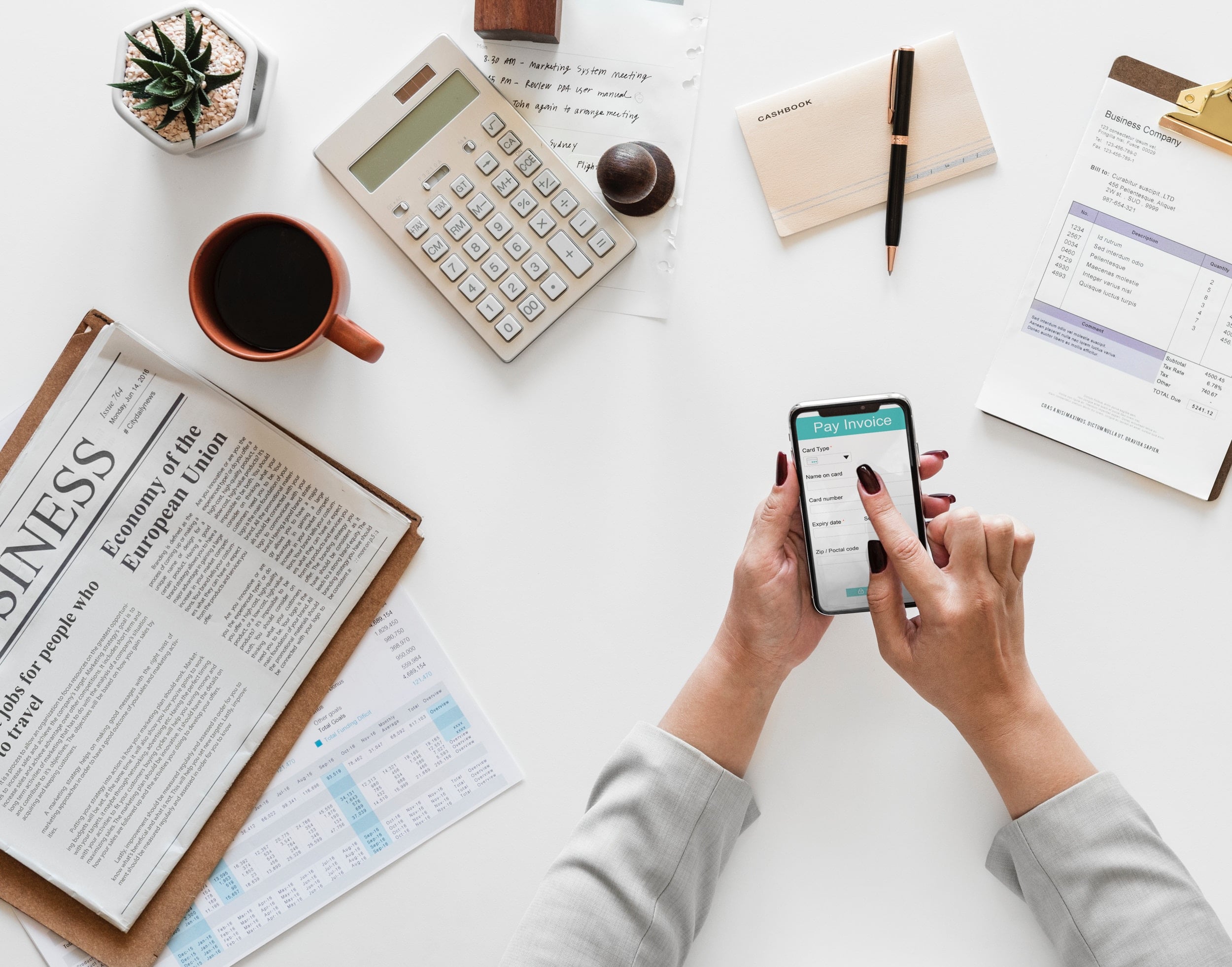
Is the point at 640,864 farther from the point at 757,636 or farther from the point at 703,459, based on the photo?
the point at 703,459

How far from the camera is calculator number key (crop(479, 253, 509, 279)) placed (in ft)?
2.33

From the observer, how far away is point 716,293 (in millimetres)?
724

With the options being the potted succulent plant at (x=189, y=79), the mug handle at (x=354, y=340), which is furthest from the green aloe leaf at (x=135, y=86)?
the mug handle at (x=354, y=340)

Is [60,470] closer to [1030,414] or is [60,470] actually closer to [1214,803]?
[1030,414]

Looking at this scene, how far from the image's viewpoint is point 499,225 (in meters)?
0.71

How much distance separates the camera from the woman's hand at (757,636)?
26.2 inches

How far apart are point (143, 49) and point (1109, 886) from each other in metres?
1.01

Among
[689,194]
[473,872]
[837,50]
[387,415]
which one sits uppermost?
[837,50]

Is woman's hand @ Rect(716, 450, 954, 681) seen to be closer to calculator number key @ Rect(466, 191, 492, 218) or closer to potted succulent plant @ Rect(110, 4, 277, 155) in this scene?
calculator number key @ Rect(466, 191, 492, 218)

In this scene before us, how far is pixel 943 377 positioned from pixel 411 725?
579 mm

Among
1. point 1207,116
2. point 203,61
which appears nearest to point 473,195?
point 203,61

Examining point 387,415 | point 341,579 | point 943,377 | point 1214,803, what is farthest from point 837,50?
point 1214,803

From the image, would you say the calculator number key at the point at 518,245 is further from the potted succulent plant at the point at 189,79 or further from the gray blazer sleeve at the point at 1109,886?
the gray blazer sleeve at the point at 1109,886

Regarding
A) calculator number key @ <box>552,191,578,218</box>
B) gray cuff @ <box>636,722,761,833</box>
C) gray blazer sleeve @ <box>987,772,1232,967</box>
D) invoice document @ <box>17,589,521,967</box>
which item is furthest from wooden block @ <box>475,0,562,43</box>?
gray blazer sleeve @ <box>987,772,1232,967</box>
